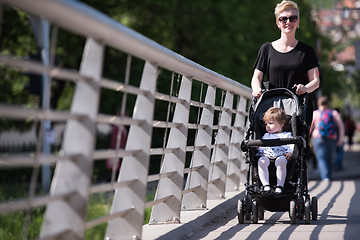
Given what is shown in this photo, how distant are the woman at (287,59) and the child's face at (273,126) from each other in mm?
584

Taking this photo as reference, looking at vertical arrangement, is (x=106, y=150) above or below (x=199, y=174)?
above

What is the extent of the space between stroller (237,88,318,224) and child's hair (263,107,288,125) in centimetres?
8

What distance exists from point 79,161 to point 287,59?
4.02 m

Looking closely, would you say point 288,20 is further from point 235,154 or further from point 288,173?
point 235,154

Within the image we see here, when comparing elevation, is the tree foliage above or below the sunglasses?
above

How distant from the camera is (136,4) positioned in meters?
28.1

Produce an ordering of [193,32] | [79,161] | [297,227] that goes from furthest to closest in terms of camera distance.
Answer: [193,32] → [297,227] → [79,161]

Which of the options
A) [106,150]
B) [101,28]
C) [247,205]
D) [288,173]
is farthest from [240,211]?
[101,28]

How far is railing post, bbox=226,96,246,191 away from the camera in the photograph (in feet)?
33.7

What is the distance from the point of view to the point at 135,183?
5184 millimetres

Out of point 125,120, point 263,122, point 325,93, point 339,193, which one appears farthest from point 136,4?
point 125,120

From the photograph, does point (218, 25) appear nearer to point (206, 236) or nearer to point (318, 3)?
point (318, 3)

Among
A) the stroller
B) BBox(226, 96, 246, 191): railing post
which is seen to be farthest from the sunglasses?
BBox(226, 96, 246, 191): railing post

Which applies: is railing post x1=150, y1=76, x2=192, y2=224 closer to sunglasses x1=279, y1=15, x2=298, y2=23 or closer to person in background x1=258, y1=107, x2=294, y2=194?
person in background x1=258, y1=107, x2=294, y2=194
